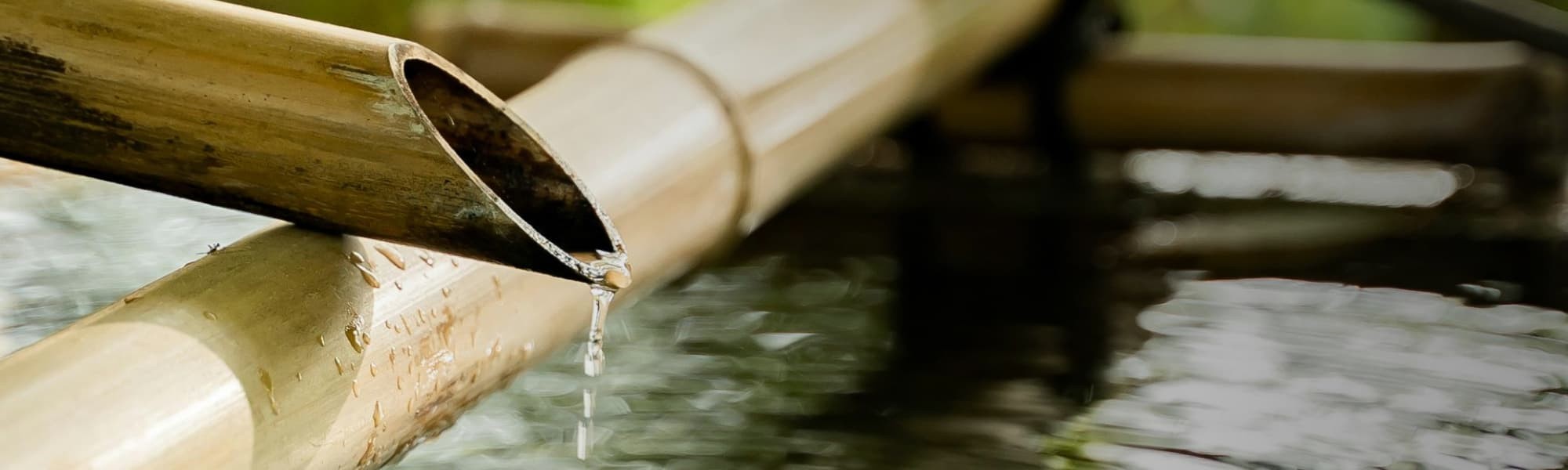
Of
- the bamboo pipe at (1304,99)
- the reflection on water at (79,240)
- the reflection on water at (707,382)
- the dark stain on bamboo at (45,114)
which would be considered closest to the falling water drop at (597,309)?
the reflection on water at (707,382)

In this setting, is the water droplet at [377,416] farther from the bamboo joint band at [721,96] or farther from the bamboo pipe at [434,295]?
the bamboo joint band at [721,96]

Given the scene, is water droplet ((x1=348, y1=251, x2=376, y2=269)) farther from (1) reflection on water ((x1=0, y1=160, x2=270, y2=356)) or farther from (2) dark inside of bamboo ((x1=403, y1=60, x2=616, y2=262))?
(1) reflection on water ((x1=0, y1=160, x2=270, y2=356))

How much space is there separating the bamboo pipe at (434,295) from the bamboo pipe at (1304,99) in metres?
1.23

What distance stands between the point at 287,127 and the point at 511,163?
23 centimetres

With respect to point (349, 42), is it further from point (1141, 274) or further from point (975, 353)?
point (1141, 274)

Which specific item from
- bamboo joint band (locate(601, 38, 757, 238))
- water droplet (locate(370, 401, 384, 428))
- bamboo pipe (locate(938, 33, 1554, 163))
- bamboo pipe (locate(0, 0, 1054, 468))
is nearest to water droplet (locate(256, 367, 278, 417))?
bamboo pipe (locate(0, 0, 1054, 468))

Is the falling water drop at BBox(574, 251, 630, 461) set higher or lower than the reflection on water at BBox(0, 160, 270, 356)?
lower

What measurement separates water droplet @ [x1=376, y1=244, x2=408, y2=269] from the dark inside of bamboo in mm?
142

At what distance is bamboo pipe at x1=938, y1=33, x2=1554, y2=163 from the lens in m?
3.64

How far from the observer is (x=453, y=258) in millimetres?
1574

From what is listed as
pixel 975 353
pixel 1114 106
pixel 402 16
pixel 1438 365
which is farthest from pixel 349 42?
pixel 402 16

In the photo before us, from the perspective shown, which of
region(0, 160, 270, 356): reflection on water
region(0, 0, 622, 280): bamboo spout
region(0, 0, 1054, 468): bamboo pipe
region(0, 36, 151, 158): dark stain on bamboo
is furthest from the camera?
region(0, 160, 270, 356): reflection on water

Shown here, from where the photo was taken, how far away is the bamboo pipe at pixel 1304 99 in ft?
12.0

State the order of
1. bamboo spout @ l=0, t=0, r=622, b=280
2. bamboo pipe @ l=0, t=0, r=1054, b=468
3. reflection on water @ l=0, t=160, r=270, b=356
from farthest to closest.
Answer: reflection on water @ l=0, t=160, r=270, b=356
bamboo spout @ l=0, t=0, r=622, b=280
bamboo pipe @ l=0, t=0, r=1054, b=468
